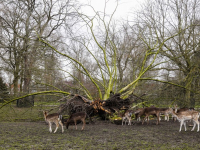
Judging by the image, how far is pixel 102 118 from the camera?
579 inches

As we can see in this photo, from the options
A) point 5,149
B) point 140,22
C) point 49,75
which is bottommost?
point 5,149

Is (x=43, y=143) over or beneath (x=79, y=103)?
beneath

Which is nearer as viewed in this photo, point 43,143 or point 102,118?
point 43,143

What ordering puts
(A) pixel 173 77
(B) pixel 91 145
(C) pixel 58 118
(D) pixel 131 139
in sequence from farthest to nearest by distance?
(A) pixel 173 77 → (C) pixel 58 118 → (D) pixel 131 139 → (B) pixel 91 145

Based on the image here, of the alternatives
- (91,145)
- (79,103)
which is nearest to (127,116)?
(79,103)

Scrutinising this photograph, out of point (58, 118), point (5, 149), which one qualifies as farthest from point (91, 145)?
point (58, 118)

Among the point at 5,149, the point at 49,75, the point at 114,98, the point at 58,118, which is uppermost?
the point at 49,75

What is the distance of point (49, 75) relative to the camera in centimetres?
1725

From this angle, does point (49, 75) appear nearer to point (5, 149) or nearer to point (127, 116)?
point (127, 116)

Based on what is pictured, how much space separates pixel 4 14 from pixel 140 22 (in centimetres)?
990

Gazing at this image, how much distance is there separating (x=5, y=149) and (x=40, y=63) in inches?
430

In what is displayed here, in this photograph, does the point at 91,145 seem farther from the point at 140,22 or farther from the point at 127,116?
the point at 140,22

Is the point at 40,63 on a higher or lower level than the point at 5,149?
higher

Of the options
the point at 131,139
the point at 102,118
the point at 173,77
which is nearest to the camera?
the point at 131,139
